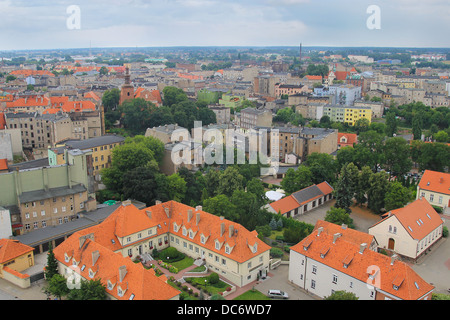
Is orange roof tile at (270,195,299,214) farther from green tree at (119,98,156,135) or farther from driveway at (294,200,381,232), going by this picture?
green tree at (119,98,156,135)

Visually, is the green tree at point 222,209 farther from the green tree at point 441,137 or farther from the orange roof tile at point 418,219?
the green tree at point 441,137

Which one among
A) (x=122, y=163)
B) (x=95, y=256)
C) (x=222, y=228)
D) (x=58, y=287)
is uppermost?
(x=122, y=163)

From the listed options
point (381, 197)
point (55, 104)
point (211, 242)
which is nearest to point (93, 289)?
point (211, 242)

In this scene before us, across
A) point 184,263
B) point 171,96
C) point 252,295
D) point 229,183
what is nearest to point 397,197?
point 229,183

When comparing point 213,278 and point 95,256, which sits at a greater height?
point 95,256

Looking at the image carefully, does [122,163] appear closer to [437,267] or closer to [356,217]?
[356,217]

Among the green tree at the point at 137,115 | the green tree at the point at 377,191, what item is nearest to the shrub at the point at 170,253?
the green tree at the point at 377,191

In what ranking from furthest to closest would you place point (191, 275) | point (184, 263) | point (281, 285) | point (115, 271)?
point (184, 263), point (191, 275), point (281, 285), point (115, 271)
